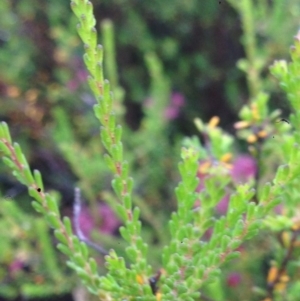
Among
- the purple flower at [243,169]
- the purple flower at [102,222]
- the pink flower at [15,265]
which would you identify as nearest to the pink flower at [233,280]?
the purple flower at [243,169]

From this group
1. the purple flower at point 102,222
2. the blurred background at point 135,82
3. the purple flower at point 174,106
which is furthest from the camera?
the purple flower at point 174,106

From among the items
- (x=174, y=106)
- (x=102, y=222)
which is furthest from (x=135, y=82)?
(x=102, y=222)

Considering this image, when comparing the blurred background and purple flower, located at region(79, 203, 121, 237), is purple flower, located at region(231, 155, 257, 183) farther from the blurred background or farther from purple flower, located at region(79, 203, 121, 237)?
purple flower, located at region(79, 203, 121, 237)

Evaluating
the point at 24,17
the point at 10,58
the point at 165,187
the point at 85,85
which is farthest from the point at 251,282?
the point at 24,17

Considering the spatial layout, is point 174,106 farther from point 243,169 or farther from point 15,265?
point 15,265

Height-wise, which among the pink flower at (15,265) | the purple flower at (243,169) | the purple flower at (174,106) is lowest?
the pink flower at (15,265)

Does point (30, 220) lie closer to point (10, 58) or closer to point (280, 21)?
point (10, 58)

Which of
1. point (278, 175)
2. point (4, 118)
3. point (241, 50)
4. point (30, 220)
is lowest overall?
point (278, 175)

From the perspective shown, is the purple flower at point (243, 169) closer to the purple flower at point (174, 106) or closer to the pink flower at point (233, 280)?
the pink flower at point (233, 280)
